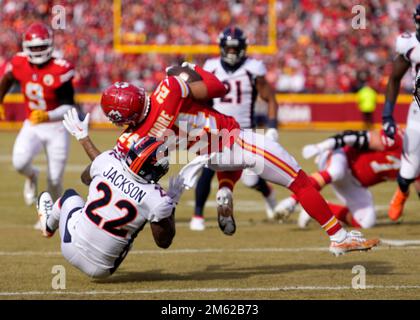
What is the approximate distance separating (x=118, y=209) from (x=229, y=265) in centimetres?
146

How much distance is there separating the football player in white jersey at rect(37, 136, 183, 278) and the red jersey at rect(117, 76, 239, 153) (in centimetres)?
27

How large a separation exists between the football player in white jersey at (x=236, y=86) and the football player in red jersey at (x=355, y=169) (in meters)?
0.65

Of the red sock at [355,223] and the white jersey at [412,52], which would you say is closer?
the white jersey at [412,52]

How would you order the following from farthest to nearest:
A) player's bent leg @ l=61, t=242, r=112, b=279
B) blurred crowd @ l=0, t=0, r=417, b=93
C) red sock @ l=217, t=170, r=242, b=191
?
blurred crowd @ l=0, t=0, r=417, b=93 → red sock @ l=217, t=170, r=242, b=191 → player's bent leg @ l=61, t=242, r=112, b=279

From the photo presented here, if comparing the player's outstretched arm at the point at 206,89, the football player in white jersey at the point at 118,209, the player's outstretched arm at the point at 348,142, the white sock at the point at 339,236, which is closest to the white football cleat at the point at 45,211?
the football player in white jersey at the point at 118,209

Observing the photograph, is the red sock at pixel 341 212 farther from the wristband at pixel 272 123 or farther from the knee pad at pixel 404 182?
the wristband at pixel 272 123

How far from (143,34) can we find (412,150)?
15235 mm

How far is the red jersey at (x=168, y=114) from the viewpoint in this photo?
6.23 metres

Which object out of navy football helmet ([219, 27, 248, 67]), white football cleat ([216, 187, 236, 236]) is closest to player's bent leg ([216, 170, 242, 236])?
white football cleat ([216, 187, 236, 236])

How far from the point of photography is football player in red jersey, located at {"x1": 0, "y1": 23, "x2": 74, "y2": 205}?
8.94 meters

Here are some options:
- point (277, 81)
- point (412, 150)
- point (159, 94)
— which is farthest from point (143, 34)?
point (159, 94)

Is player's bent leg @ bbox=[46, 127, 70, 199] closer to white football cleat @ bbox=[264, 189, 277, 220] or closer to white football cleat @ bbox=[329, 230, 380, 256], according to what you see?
white football cleat @ bbox=[264, 189, 277, 220]

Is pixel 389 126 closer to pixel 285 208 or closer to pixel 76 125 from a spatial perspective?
pixel 285 208

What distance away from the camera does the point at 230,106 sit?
30.5 feet
